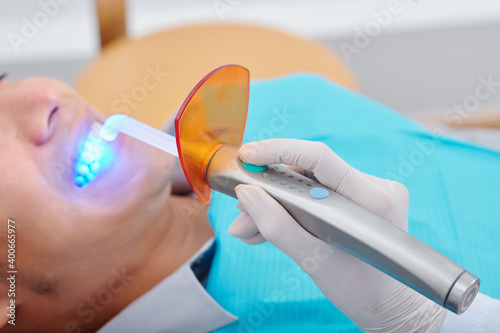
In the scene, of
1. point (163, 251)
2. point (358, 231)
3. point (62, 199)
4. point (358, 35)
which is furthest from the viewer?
point (358, 35)

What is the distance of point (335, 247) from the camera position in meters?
0.69

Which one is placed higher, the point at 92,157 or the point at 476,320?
the point at 92,157

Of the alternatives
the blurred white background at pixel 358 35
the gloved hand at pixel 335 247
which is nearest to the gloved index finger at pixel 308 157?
the gloved hand at pixel 335 247

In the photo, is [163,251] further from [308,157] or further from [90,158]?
[308,157]

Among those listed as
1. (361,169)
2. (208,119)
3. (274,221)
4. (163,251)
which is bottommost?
(163,251)

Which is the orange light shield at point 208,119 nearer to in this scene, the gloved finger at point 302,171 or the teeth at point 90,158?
the gloved finger at point 302,171

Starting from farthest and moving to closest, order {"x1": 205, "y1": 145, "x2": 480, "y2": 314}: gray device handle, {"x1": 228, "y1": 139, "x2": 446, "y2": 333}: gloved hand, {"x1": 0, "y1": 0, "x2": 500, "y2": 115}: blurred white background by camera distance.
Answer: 1. {"x1": 0, "y1": 0, "x2": 500, "y2": 115}: blurred white background
2. {"x1": 228, "y1": 139, "x2": 446, "y2": 333}: gloved hand
3. {"x1": 205, "y1": 145, "x2": 480, "y2": 314}: gray device handle

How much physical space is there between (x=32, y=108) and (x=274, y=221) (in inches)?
19.2

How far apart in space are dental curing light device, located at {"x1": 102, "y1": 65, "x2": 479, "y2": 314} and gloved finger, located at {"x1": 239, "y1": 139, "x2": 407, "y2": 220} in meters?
0.02

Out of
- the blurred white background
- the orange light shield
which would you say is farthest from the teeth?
the blurred white background

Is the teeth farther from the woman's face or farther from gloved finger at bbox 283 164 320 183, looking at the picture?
gloved finger at bbox 283 164 320 183

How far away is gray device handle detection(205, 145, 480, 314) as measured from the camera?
0.55m

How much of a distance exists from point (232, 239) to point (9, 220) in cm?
39

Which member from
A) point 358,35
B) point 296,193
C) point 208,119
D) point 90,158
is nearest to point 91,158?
point 90,158
